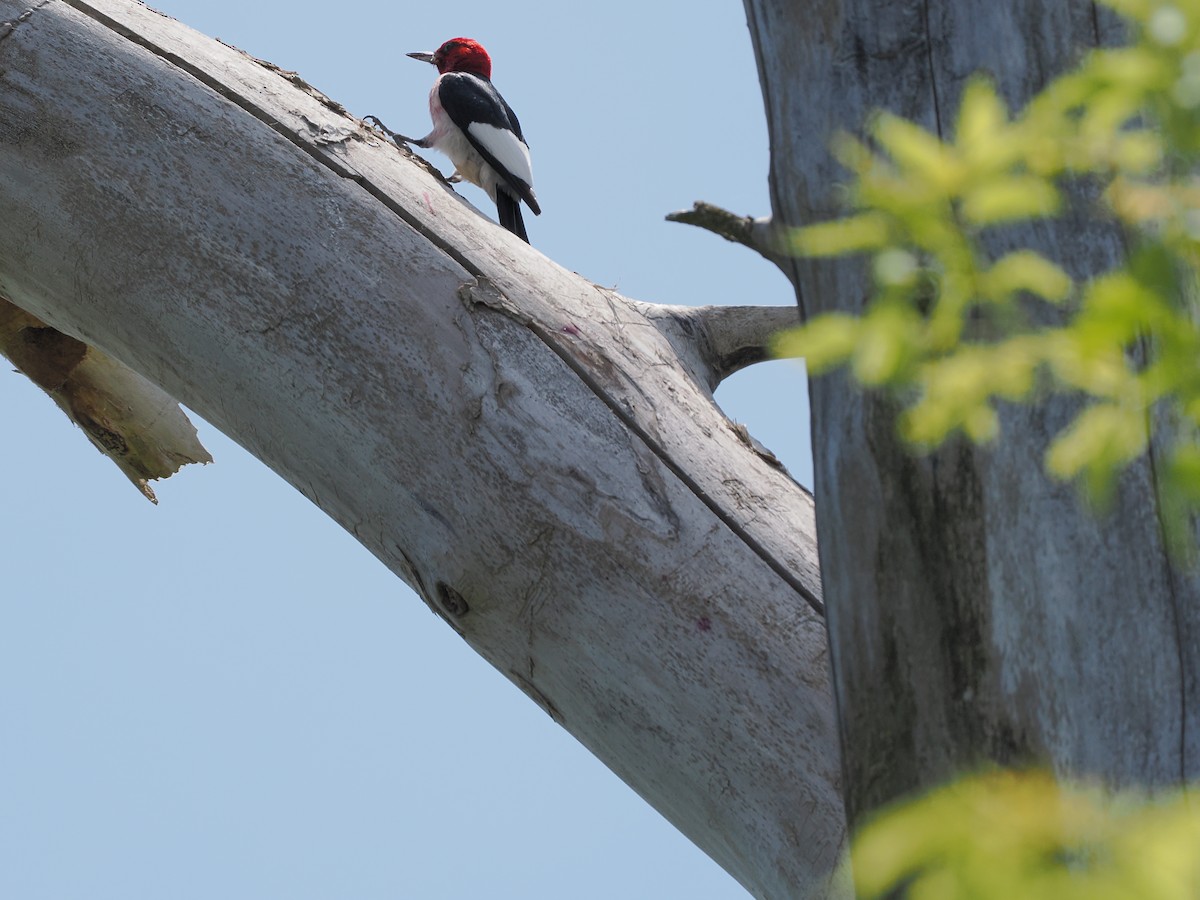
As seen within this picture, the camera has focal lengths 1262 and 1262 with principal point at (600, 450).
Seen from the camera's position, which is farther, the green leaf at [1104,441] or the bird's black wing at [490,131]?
the bird's black wing at [490,131]

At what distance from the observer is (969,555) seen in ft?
4.11

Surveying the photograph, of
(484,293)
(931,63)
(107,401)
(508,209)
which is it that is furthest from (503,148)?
(931,63)

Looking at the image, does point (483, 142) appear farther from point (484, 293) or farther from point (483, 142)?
point (484, 293)

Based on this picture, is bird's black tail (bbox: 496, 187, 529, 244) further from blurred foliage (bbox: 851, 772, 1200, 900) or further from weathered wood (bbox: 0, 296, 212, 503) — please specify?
blurred foliage (bbox: 851, 772, 1200, 900)

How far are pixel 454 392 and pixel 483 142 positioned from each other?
11.0 feet

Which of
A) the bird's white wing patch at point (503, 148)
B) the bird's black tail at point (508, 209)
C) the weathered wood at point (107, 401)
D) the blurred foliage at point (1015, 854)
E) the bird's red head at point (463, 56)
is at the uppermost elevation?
the bird's red head at point (463, 56)

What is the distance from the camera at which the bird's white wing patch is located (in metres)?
5.21

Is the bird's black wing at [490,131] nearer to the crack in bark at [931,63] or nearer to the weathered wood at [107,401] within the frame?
the weathered wood at [107,401]

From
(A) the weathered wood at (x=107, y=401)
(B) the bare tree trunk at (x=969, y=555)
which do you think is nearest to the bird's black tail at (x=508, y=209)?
(A) the weathered wood at (x=107, y=401)

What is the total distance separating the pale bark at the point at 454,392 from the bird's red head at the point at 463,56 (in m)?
3.82

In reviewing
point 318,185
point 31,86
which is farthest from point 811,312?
point 31,86

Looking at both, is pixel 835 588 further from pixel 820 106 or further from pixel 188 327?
pixel 188 327

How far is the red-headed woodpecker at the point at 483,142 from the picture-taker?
5234 mm

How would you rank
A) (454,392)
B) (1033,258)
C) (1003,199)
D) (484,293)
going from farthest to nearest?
(484,293)
(454,392)
(1033,258)
(1003,199)
